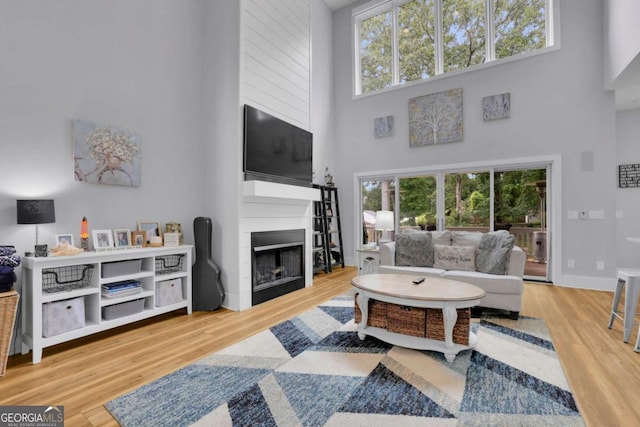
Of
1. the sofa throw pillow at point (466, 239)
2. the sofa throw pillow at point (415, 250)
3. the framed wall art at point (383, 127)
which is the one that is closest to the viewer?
the sofa throw pillow at point (466, 239)

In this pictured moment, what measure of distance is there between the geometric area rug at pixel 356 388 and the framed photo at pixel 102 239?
1535 millimetres

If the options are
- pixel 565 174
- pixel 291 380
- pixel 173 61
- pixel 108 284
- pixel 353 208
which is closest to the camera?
pixel 291 380

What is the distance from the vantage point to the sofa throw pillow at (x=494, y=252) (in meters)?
3.48

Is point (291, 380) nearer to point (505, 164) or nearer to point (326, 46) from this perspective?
point (505, 164)

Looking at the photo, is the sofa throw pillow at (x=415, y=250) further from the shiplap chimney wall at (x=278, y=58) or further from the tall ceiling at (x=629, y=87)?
the tall ceiling at (x=629, y=87)

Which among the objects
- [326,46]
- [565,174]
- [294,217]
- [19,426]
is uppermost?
[326,46]

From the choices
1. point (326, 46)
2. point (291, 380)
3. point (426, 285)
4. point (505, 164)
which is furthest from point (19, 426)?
point (326, 46)

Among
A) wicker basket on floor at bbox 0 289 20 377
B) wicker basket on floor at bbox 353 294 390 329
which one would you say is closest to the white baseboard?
wicker basket on floor at bbox 353 294 390 329

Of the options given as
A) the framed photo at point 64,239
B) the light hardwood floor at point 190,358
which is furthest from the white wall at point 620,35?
the framed photo at point 64,239

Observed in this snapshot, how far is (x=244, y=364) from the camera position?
2297mm

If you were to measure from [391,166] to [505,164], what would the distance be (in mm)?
1899

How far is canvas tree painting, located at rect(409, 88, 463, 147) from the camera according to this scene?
17.7ft

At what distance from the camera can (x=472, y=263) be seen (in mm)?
3773

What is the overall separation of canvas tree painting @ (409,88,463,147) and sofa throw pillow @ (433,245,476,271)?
2.34m
